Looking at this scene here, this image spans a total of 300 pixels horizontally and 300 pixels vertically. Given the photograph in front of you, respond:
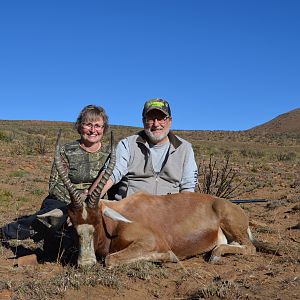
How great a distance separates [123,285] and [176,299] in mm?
Result: 614

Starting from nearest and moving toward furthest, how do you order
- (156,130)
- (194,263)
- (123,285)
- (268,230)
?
1. (123,285)
2. (194,263)
3. (156,130)
4. (268,230)

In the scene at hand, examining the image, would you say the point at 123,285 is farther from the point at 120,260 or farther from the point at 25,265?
the point at 25,265

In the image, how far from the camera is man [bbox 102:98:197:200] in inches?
272

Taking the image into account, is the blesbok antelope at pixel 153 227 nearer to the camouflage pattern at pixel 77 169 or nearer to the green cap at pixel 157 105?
the camouflage pattern at pixel 77 169

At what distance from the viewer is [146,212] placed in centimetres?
600

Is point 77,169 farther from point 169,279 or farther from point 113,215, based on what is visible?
point 169,279

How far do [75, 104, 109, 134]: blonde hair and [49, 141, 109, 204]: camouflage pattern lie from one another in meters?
0.31

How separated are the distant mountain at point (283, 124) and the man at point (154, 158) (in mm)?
88034

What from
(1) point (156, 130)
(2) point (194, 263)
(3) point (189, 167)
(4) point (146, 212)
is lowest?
(2) point (194, 263)

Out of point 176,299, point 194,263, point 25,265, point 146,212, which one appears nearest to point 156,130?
point 146,212

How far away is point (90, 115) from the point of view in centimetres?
659

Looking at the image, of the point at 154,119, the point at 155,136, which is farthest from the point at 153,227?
the point at 154,119

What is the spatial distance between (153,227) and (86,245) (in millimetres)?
998

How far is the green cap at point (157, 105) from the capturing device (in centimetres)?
682
